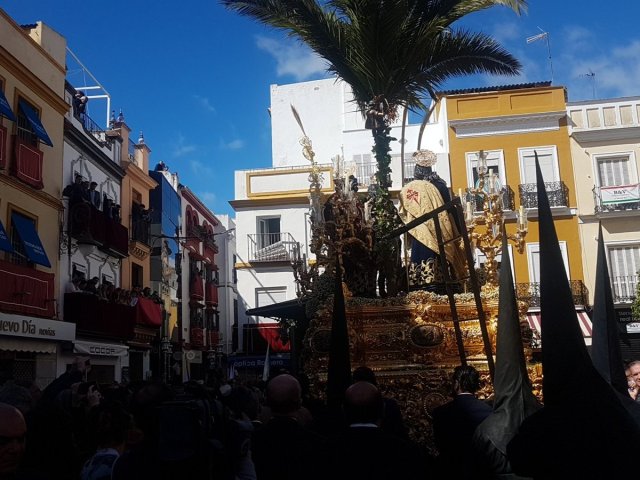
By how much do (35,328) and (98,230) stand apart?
5.42m

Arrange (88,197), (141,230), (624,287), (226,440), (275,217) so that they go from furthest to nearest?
1. (275,217)
2. (141,230)
3. (624,287)
4. (88,197)
5. (226,440)

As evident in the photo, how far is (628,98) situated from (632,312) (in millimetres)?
8133

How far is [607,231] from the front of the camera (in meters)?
25.7

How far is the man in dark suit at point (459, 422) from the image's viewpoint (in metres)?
4.86

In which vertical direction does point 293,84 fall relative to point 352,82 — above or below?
above

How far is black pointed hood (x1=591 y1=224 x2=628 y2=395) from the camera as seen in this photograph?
4.15m

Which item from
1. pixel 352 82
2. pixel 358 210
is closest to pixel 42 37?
pixel 352 82

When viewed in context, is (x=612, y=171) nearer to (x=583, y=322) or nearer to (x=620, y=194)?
(x=620, y=194)

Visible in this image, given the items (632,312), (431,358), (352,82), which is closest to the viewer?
(431,358)

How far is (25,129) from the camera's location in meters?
18.5

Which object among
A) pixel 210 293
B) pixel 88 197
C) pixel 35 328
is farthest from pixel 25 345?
pixel 210 293

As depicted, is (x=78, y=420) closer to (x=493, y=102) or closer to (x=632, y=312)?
(x=632, y=312)

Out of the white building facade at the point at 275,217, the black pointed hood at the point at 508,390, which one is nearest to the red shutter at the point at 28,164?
the white building facade at the point at 275,217

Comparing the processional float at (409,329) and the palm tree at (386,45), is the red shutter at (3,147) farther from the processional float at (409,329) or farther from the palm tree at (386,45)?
the processional float at (409,329)
